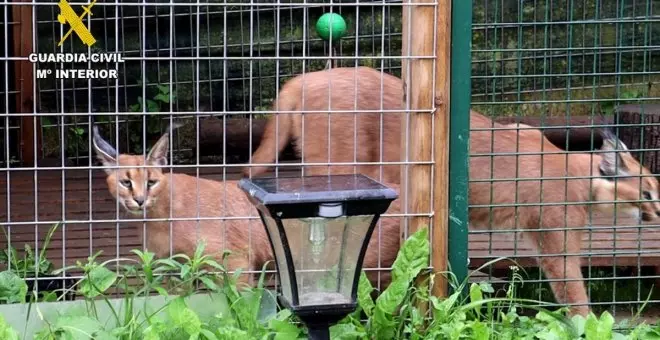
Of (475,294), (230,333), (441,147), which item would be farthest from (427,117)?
(230,333)

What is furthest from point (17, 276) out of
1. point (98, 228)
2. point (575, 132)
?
point (575, 132)

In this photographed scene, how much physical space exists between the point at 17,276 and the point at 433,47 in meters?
1.92

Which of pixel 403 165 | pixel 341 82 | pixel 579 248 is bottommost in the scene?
pixel 579 248

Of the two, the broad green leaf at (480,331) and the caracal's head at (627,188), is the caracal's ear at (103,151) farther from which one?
the caracal's head at (627,188)

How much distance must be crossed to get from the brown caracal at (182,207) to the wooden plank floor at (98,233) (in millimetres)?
234

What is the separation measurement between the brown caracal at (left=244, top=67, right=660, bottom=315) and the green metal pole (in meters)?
0.97

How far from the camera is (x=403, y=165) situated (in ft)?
14.2

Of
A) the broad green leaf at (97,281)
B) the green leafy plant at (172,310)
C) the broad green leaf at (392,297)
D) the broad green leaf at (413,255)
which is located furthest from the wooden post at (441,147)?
the broad green leaf at (97,281)

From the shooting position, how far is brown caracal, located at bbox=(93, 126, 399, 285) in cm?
514

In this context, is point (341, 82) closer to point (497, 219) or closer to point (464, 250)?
point (497, 219)

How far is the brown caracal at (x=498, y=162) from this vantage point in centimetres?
550

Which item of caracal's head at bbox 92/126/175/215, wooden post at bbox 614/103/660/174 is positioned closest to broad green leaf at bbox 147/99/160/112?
caracal's head at bbox 92/126/175/215

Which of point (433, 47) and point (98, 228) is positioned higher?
point (433, 47)

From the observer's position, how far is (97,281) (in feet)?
13.3
